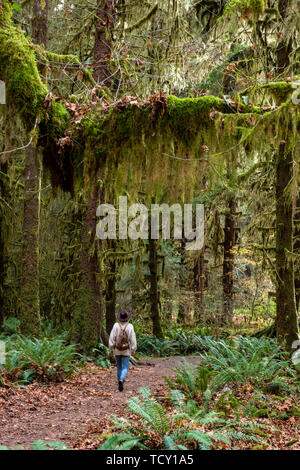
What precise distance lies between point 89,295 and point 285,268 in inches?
180

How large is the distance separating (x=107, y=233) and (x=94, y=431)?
7.08 metres

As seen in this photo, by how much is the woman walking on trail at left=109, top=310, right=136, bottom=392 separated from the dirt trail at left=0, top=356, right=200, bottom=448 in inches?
16.0

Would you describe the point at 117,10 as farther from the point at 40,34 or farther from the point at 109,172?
the point at 109,172

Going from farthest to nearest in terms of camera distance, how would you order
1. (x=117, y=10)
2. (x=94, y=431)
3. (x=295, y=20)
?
(x=117, y=10) < (x=295, y=20) < (x=94, y=431)

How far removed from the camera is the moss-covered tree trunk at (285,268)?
28.5 ft

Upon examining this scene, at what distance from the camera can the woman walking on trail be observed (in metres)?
7.11

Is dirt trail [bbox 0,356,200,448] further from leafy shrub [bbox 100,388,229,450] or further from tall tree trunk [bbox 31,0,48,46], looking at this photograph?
tall tree trunk [bbox 31,0,48,46]

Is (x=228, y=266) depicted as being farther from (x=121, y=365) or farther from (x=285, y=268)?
(x=121, y=365)

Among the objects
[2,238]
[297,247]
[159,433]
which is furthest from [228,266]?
[159,433]

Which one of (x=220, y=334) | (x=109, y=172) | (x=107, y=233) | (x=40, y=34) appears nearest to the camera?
(x=109, y=172)

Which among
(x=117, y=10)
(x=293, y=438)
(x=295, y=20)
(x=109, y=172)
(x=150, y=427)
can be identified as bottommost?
(x=293, y=438)

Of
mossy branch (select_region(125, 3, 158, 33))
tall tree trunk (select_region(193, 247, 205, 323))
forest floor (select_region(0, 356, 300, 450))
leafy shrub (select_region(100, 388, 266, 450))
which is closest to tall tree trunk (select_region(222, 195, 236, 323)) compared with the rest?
tall tree trunk (select_region(193, 247, 205, 323))
